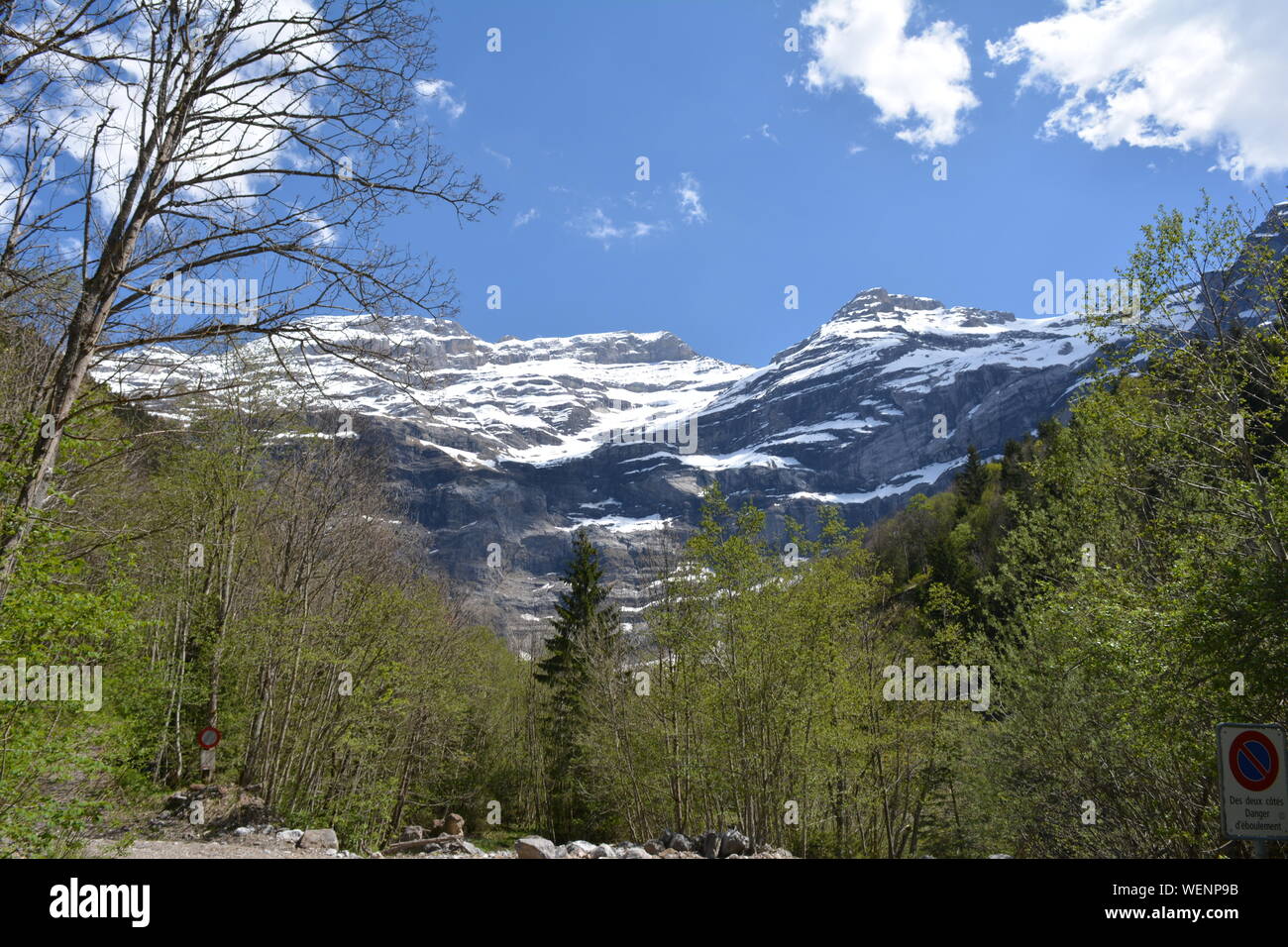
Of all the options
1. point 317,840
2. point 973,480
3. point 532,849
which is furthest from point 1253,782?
point 973,480

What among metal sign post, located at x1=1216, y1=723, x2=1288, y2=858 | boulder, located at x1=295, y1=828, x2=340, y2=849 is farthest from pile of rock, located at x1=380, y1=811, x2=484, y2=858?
metal sign post, located at x1=1216, y1=723, x2=1288, y2=858

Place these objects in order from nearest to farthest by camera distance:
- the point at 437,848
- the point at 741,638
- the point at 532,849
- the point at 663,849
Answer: the point at 532,849
the point at 663,849
the point at 437,848
the point at 741,638

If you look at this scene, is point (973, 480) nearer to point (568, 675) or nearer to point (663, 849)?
point (568, 675)

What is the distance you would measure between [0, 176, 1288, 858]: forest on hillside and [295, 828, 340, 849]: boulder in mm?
3087

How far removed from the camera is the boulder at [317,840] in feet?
44.3

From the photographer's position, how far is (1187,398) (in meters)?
11.5

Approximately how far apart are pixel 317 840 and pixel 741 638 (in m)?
9.41

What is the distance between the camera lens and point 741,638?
1638 centimetres

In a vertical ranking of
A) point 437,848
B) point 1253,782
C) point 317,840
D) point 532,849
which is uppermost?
point 1253,782

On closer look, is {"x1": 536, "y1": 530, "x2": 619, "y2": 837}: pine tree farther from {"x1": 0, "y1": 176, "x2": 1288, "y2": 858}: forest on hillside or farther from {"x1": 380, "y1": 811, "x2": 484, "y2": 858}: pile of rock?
{"x1": 380, "y1": 811, "x2": 484, "y2": 858}: pile of rock

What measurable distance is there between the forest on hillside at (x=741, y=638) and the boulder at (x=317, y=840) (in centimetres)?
309
